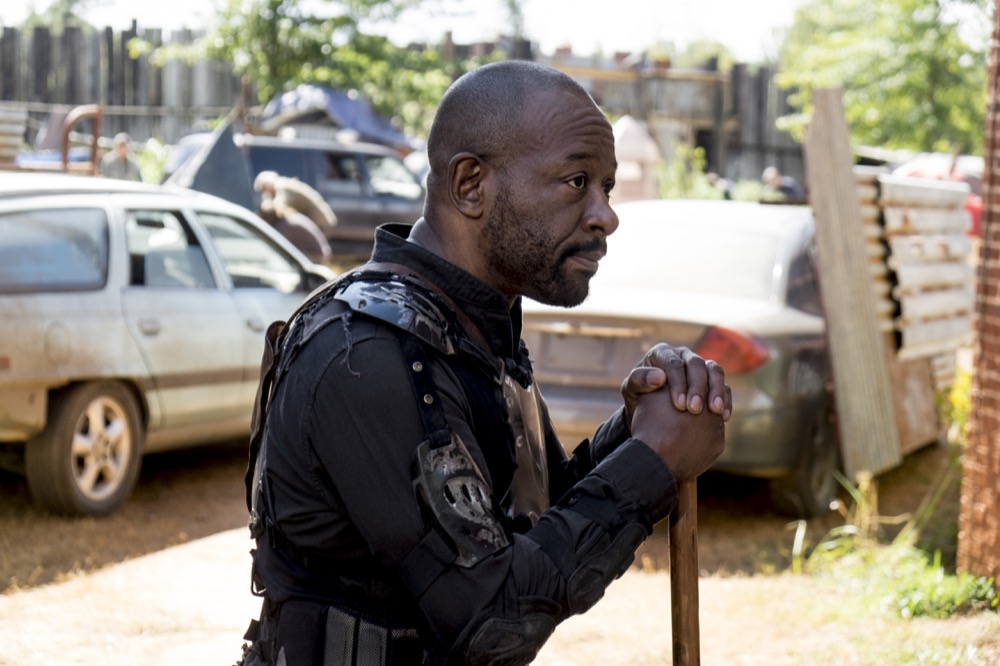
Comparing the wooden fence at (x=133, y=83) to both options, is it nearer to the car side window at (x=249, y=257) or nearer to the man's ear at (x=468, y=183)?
the car side window at (x=249, y=257)

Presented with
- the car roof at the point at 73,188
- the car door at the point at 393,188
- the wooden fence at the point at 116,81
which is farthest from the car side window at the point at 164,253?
the wooden fence at the point at 116,81

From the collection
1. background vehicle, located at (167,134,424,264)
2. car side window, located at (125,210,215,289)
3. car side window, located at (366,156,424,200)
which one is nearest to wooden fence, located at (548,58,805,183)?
car side window, located at (366,156,424,200)

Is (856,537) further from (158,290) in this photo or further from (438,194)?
(438,194)

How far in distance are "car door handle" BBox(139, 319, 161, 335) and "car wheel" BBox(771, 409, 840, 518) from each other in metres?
3.37

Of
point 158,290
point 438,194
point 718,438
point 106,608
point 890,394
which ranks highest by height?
point 438,194

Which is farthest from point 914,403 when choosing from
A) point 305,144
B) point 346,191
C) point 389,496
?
point 346,191

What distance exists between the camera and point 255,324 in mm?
7934

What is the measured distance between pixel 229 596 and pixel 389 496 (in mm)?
4328

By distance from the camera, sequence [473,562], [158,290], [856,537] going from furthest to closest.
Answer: [158,290] < [856,537] < [473,562]

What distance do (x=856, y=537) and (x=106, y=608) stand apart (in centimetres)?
357

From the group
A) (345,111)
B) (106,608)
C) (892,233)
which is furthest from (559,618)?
(345,111)

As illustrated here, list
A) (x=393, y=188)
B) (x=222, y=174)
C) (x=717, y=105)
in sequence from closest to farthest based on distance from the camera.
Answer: (x=222, y=174) → (x=393, y=188) → (x=717, y=105)

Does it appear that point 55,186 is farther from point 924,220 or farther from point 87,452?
point 924,220

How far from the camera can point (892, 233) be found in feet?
25.7
